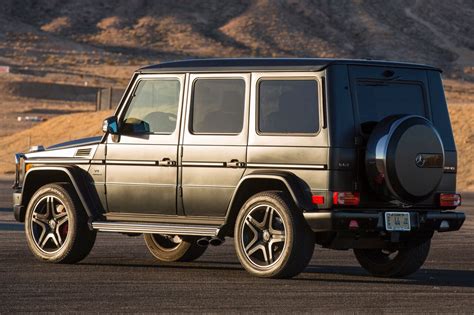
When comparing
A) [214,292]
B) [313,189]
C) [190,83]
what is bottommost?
[214,292]

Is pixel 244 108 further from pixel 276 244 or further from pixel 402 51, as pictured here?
pixel 402 51

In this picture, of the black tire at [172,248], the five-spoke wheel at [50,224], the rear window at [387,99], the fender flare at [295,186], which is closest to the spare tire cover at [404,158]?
the rear window at [387,99]

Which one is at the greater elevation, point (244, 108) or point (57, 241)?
point (244, 108)

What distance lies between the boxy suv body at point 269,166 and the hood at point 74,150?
15 mm

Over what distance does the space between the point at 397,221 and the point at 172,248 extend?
329 cm

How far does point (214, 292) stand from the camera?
11914 mm

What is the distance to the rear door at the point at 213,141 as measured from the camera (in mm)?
13273

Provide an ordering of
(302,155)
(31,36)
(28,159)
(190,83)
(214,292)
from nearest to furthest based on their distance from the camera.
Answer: (214,292) → (302,155) → (190,83) → (28,159) → (31,36)

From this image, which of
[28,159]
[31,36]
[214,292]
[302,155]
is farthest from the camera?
[31,36]

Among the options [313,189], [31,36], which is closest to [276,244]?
[313,189]

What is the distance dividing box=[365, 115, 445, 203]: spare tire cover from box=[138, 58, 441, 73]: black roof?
2.29 feet

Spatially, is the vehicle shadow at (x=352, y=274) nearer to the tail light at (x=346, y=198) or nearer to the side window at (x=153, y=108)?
the tail light at (x=346, y=198)

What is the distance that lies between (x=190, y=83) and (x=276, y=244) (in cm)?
188

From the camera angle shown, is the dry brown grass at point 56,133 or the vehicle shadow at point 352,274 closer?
the vehicle shadow at point 352,274
